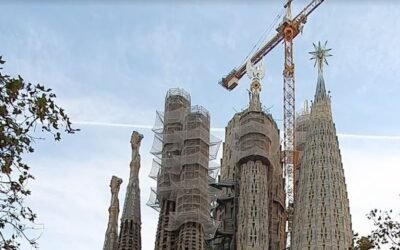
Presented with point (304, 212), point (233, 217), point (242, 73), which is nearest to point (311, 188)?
point (304, 212)

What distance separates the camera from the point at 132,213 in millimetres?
45125

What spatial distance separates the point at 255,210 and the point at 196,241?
4005mm

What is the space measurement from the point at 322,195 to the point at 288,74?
61.3 ft

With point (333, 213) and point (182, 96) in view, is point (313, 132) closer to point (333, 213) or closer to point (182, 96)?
point (333, 213)

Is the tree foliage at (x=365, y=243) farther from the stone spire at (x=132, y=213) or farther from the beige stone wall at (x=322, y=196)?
the stone spire at (x=132, y=213)

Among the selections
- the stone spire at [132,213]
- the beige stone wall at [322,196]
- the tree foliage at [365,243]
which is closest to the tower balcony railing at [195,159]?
the stone spire at [132,213]

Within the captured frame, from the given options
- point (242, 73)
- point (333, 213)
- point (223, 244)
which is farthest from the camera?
point (242, 73)

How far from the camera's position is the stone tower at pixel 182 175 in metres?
40.2

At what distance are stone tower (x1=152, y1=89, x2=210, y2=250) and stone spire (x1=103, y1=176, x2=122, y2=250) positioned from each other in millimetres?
4405

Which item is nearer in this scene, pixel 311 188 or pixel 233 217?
pixel 311 188

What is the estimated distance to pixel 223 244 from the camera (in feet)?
142

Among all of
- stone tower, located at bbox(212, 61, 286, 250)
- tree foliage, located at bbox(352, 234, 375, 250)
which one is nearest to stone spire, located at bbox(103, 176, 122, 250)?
stone tower, located at bbox(212, 61, 286, 250)

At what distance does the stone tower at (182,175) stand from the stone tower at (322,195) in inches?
215

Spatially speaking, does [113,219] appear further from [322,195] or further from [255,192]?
[322,195]
